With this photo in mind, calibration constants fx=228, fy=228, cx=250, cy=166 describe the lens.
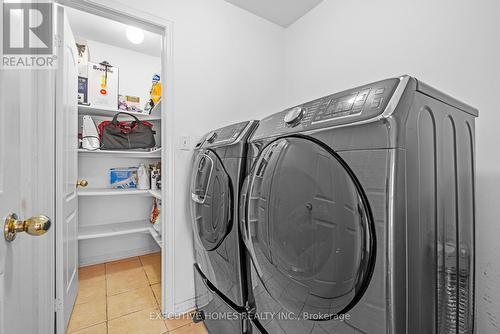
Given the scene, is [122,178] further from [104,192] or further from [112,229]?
[112,229]

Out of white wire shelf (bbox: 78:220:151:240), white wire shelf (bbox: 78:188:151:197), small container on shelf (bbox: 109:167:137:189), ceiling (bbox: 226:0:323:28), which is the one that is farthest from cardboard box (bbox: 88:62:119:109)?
ceiling (bbox: 226:0:323:28)

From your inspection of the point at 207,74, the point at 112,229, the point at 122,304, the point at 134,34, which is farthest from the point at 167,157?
the point at 134,34

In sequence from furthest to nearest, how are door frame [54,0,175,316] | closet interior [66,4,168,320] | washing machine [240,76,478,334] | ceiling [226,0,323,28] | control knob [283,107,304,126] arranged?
closet interior [66,4,168,320]
ceiling [226,0,323,28]
door frame [54,0,175,316]
control knob [283,107,304,126]
washing machine [240,76,478,334]

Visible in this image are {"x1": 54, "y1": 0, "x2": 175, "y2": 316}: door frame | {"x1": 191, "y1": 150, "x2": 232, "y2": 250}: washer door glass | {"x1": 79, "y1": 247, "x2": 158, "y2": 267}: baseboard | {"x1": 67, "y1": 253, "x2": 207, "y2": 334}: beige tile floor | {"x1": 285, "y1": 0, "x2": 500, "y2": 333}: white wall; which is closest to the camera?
{"x1": 285, "y1": 0, "x2": 500, "y2": 333}: white wall

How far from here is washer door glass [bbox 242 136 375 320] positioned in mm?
625

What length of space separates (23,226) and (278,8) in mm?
2263

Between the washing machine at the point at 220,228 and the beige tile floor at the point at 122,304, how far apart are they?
272mm

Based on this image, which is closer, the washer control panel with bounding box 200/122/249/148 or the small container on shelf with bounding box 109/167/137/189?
the washer control panel with bounding box 200/122/249/148

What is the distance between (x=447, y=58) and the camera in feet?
4.06

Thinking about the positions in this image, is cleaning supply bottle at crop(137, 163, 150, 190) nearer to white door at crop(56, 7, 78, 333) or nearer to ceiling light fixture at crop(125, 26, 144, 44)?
white door at crop(56, 7, 78, 333)

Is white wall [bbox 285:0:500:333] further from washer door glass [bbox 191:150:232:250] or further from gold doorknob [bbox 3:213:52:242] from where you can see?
gold doorknob [bbox 3:213:52:242]

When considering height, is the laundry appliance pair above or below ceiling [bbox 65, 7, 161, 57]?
below

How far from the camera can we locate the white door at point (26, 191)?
66 centimetres

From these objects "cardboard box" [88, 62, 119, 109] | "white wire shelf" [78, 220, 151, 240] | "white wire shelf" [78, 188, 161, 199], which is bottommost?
"white wire shelf" [78, 220, 151, 240]
